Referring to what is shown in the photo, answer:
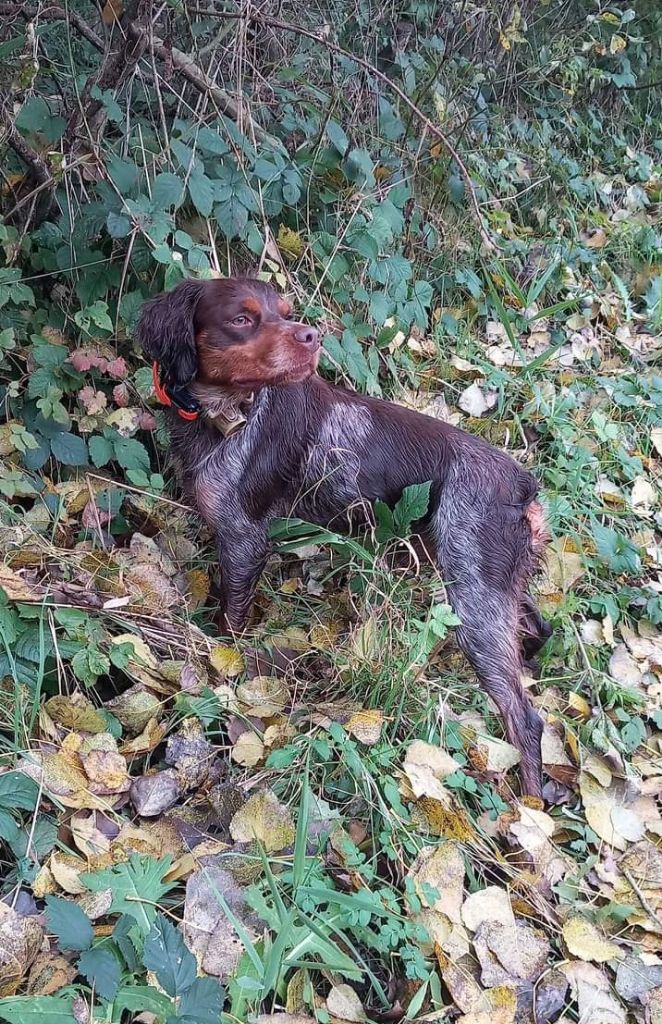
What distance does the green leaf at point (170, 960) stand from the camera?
6.77 ft

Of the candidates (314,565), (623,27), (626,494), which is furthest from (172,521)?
(623,27)

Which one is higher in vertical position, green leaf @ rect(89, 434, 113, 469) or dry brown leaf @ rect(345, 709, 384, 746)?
green leaf @ rect(89, 434, 113, 469)

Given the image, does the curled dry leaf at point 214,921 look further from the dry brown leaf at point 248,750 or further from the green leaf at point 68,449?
the green leaf at point 68,449

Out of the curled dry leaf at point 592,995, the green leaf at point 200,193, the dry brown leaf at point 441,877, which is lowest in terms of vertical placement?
the curled dry leaf at point 592,995

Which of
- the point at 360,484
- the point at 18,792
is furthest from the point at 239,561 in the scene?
the point at 18,792

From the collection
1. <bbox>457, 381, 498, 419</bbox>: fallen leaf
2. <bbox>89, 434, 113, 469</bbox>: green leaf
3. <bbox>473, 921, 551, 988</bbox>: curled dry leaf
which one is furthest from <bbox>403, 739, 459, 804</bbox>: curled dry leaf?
<bbox>457, 381, 498, 419</bbox>: fallen leaf

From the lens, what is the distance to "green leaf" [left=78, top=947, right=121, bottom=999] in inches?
82.2

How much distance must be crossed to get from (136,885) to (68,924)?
0.28 metres

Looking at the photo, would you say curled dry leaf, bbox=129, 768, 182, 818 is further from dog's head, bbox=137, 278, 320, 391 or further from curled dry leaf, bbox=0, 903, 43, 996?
dog's head, bbox=137, 278, 320, 391

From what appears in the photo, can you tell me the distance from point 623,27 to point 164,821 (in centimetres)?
788

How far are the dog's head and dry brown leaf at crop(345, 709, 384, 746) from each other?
1.45 metres

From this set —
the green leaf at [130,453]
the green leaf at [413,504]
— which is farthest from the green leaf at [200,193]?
the green leaf at [413,504]

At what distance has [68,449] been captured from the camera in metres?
3.86

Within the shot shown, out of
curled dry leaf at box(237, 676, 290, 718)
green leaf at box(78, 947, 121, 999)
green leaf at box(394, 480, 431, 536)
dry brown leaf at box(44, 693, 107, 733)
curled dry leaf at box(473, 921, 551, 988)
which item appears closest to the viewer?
green leaf at box(78, 947, 121, 999)
